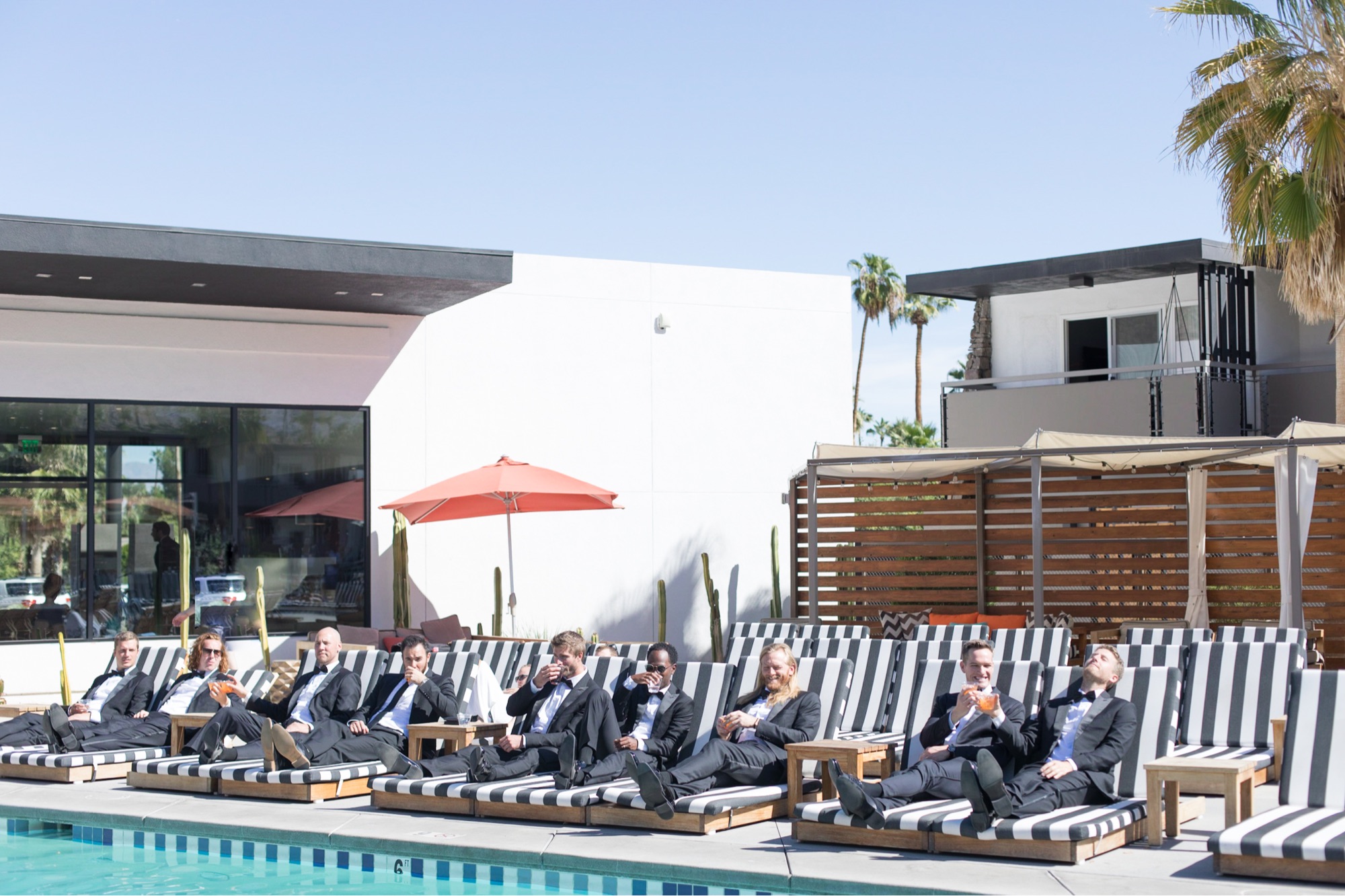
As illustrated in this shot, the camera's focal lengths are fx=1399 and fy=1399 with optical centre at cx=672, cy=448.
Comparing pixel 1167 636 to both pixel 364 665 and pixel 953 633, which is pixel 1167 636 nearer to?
pixel 953 633

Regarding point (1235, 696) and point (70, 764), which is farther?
point (70, 764)

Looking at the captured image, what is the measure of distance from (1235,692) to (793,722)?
294 cm

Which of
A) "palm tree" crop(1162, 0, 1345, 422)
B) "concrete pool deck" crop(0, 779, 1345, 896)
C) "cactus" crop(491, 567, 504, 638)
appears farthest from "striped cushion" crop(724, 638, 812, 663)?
"palm tree" crop(1162, 0, 1345, 422)

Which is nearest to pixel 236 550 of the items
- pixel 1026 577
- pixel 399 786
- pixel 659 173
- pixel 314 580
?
pixel 314 580

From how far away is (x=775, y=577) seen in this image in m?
17.9

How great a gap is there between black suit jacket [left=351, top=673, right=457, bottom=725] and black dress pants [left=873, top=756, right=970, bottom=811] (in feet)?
11.2

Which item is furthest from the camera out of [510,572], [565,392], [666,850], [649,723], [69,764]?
[565,392]

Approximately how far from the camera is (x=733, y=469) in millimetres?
18531

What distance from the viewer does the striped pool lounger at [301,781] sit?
8.95 meters

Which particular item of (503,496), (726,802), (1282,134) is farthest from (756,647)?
(1282,134)

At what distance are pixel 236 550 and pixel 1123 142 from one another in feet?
43.3

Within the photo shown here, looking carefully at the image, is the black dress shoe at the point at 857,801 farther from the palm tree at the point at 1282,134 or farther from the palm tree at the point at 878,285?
the palm tree at the point at 878,285

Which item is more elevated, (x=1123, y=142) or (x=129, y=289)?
(x=1123, y=142)

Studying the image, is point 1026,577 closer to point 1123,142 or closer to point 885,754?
point 1123,142
